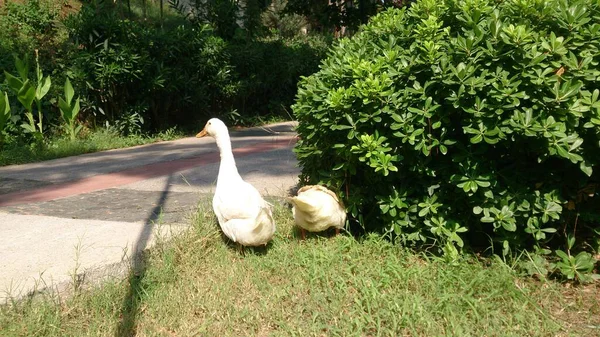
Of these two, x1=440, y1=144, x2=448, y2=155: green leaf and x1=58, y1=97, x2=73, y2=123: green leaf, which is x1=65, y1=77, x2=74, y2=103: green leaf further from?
x1=440, y1=144, x2=448, y2=155: green leaf

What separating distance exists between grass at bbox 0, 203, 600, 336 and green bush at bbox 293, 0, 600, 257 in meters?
0.32

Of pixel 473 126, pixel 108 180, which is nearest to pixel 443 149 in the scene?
pixel 473 126

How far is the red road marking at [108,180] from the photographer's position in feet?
21.0

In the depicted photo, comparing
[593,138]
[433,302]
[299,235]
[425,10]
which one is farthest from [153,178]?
[593,138]

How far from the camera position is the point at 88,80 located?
11.0 metres

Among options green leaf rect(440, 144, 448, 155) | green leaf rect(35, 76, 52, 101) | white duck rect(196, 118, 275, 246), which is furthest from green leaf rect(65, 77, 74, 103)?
green leaf rect(440, 144, 448, 155)

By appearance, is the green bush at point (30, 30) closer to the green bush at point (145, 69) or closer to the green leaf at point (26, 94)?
the green bush at point (145, 69)

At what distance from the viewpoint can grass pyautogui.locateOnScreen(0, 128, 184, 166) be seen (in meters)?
9.18

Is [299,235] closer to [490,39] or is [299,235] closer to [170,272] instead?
[170,272]

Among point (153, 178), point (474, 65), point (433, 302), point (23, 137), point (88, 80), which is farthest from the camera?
point (88, 80)

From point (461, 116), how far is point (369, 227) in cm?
107

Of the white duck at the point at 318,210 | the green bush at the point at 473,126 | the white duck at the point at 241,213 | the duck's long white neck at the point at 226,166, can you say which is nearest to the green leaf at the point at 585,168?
the green bush at the point at 473,126

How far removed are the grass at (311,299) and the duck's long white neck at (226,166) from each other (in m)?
0.42

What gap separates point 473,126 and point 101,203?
11.3 ft
